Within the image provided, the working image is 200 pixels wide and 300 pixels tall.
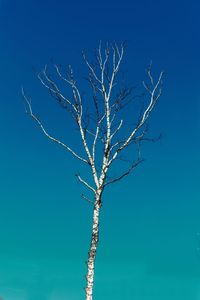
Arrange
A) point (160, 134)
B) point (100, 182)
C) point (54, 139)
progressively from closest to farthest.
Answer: point (100, 182)
point (54, 139)
point (160, 134)

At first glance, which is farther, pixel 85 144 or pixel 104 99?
pixel 104 99

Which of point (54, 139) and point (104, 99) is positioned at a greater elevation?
point (104, 99)

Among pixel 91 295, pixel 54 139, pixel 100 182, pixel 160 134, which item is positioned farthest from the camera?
pixel 160 134

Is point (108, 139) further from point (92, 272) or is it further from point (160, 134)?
point (92, 272)

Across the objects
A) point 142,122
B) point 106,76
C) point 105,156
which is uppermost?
point 106,76

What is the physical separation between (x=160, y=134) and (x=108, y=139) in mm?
2542

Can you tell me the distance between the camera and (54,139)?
1688 centimetres

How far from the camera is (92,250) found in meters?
14.8

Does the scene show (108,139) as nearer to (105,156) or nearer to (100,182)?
(105,156)

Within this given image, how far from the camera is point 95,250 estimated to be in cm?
1487

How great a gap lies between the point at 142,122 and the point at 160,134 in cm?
110

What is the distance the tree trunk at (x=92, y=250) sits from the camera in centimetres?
1452

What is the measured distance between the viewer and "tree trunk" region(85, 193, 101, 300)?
572 inches

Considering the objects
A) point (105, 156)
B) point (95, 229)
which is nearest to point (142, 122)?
point (105, 156)
